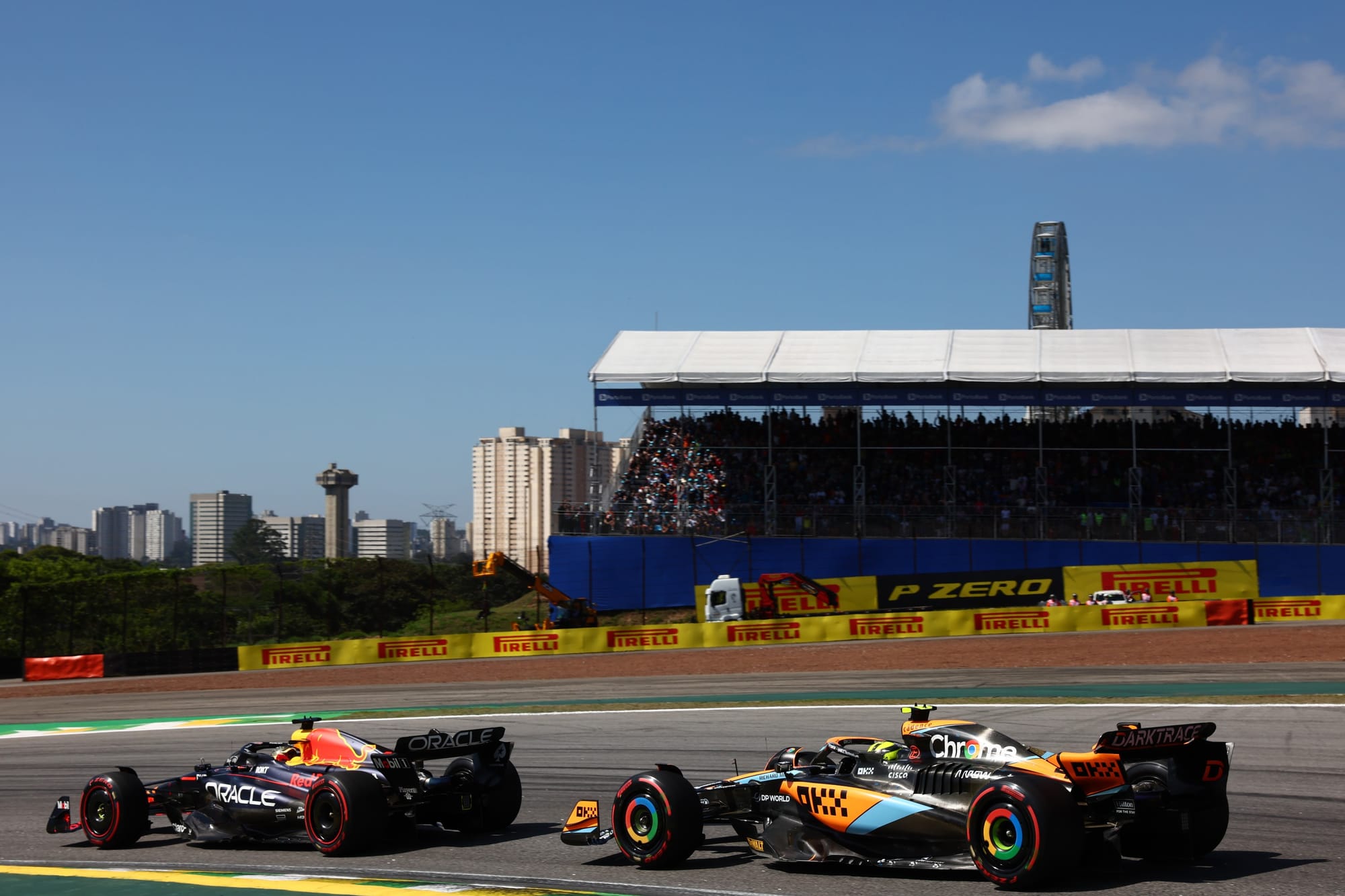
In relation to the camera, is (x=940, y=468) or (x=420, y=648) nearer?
(x=420, y=648)

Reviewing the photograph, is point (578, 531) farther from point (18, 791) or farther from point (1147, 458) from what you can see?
point (18, 791)

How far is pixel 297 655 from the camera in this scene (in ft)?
134

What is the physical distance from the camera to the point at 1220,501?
4644 centimetres

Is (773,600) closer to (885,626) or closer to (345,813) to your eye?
(885,626)

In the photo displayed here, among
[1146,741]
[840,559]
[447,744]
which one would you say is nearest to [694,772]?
[447,744]

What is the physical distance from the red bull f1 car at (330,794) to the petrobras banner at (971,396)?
122ft

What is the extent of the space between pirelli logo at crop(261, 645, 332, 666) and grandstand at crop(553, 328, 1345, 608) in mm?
10536

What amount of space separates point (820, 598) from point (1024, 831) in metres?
34.0

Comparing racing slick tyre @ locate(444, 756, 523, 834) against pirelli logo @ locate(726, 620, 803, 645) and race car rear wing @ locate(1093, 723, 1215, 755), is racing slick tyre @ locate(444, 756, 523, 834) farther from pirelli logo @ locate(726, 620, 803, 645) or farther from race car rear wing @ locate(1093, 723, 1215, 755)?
pirelli logo @ locate(726, 620, 803, 645)

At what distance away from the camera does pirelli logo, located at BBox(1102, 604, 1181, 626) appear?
3562cm

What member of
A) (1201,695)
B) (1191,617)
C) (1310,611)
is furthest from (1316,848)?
(1310,611)

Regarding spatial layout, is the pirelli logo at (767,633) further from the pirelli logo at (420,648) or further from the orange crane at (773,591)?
the pirelli logo at (420,648)

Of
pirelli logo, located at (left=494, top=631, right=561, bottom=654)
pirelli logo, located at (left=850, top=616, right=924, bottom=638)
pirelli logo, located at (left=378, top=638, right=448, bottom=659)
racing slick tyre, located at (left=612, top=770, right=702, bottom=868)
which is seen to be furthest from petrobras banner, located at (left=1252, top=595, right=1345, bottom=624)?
racing slick tyre, located at (left=612, top=770, right=702, bottom=868)

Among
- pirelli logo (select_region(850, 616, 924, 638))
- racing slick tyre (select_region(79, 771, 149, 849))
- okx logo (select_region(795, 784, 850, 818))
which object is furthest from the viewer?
pirelli logo (select_region(850, 616, 924, 638))
